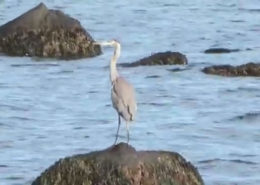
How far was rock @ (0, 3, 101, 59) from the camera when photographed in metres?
25.3

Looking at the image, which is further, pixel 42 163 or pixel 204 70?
pixel 204 70

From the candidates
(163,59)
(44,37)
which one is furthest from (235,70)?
(44,37)

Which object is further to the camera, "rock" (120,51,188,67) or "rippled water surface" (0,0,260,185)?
"rock" (120,51,188,67)

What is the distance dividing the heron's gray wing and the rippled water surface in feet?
7.10

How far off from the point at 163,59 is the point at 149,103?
3.06m

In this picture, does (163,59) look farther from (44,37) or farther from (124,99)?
(124,99)

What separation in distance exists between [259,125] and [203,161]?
2796mm

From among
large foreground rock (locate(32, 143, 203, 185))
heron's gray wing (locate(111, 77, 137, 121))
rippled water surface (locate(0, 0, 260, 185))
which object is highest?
heron's gray wing (locate(111, 77, 137, 121))

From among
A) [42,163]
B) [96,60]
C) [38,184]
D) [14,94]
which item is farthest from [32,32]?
[38,184]

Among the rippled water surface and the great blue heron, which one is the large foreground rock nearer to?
the great blue heron

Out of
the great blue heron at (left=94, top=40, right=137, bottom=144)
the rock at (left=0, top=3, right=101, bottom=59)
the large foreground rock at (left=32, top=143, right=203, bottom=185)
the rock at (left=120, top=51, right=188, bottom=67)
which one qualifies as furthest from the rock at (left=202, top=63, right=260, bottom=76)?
the large foreground rock at (left=32, top=143, right=203, bottom=185)

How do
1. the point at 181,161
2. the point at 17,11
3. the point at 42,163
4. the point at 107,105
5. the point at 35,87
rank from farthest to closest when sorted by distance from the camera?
the point at 17,11 < the point at 35,87 < the point at 107,105 < the point at 42,163 < the point at 181,161

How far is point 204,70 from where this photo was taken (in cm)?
2447

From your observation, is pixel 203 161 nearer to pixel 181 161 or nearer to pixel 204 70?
pixel 181 161
